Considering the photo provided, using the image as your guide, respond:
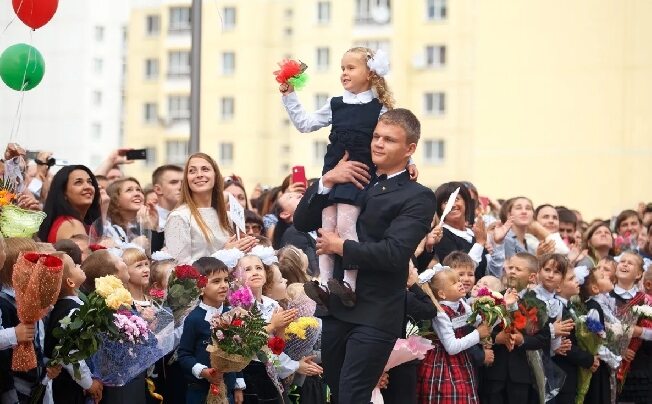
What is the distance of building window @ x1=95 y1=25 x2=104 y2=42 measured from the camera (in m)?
57.1

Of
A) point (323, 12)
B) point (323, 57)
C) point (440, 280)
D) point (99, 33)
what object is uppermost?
point (323, 12)

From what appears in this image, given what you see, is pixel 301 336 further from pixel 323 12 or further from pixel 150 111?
pixel 150 111

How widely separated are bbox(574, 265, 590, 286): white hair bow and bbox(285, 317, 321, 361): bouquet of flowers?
405 cm

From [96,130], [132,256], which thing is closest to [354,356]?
[132,256]

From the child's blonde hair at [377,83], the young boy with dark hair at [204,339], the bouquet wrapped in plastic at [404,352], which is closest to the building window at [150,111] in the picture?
the young boy with dark hair at [204,339]

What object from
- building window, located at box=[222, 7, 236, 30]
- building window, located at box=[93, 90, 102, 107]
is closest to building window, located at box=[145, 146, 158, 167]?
building window, located at box=[93, 90, 102, 107]

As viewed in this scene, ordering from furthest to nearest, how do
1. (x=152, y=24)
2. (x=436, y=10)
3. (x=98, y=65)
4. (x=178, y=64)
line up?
1. (x=152, y=24)
2. (x=178, y=64)
3. (x=98, y=65)
4. (x=436, y=10)

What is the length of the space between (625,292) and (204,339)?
6333mm

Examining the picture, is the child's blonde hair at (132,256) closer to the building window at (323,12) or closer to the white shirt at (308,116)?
the white shirt at (308,116)

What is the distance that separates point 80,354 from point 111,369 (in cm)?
50

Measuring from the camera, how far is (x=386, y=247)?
838 centimetres

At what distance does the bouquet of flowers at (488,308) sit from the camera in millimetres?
11898

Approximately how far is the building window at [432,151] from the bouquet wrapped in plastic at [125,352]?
157ft

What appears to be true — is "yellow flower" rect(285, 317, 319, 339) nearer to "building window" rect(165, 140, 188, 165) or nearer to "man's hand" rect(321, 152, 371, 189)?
"man's hand" rect(321, 152, 371, 189)
